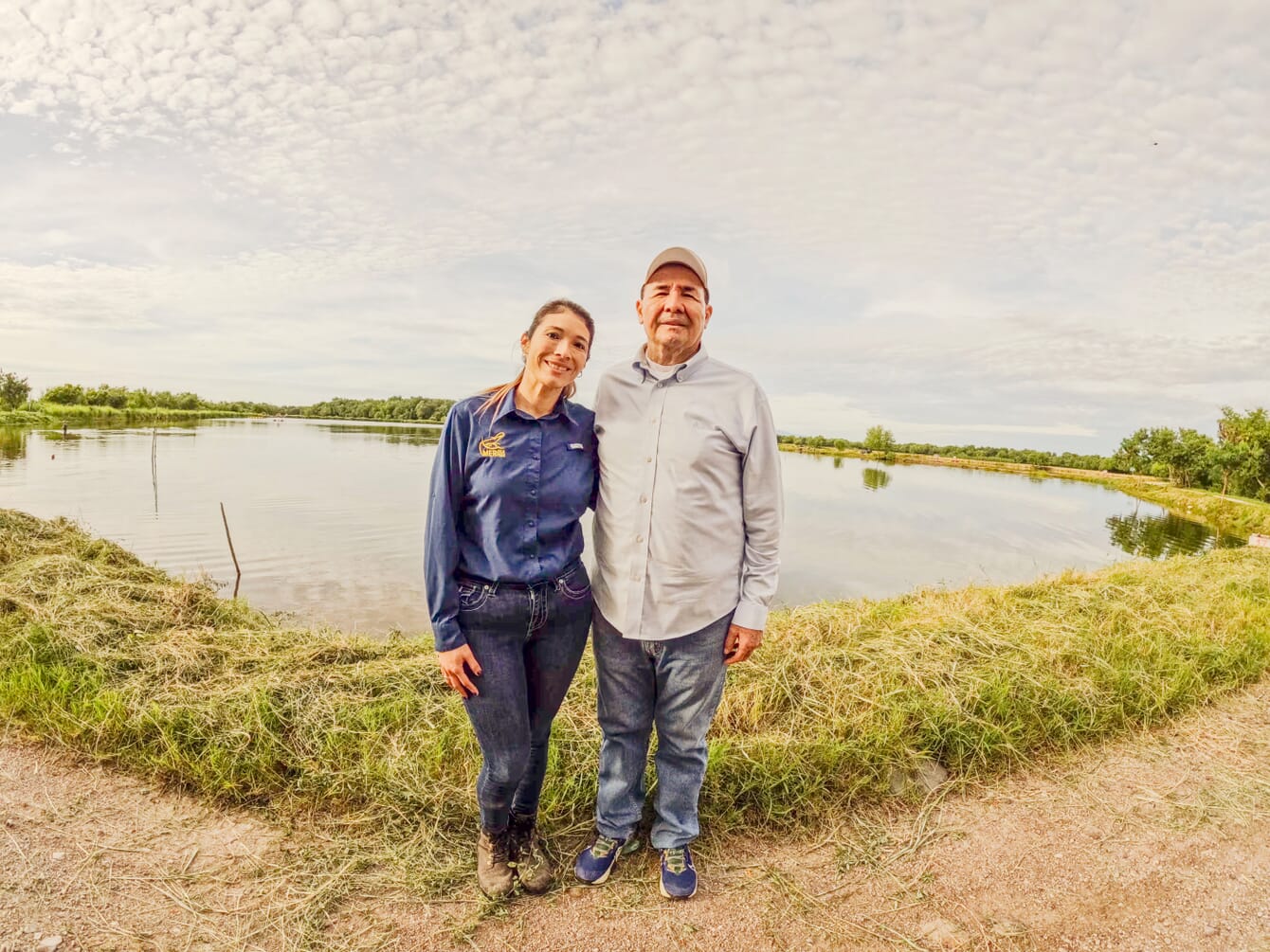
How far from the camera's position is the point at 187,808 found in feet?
9.09

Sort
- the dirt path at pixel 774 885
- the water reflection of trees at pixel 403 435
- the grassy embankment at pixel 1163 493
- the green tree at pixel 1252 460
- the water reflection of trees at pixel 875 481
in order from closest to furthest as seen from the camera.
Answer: the dirt path at pixel 774 885, the grassy embankment at pixel 1163 493, the green tree at pixel 1252 460, the water reflection of trees at pixel 875 481, the water reflection of trees at pixel 403 435

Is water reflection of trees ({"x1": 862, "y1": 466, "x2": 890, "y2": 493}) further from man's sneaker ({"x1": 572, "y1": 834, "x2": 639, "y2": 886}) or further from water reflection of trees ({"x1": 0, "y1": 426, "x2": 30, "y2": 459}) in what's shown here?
water reflection of trees ({"x1": 0, "y1": 426, "x2": 30, "y2": 459})

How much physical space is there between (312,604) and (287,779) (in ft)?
26.1

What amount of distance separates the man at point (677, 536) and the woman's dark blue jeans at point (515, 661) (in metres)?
0.18

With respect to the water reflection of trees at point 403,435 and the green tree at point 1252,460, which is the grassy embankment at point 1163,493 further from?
the water reflection of trees at point 403,435

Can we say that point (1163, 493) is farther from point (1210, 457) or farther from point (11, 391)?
point (11, 391)

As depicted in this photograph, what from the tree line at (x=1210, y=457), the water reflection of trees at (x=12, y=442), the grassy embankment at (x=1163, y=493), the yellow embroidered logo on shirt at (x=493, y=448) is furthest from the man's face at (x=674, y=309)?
the water reflection of trees at (x=12, y=442)

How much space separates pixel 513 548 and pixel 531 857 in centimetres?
121

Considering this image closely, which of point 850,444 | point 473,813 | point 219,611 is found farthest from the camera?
point 850,444

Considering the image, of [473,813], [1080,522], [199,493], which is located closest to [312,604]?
[473,813]

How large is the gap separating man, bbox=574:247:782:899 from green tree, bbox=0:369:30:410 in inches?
3036

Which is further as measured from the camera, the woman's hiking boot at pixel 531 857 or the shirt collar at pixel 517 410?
the woman's hiking boot at pixel 531 857

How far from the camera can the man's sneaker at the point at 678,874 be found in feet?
7.32

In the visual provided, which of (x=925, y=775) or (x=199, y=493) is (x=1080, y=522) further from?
(x=199, y=493)
